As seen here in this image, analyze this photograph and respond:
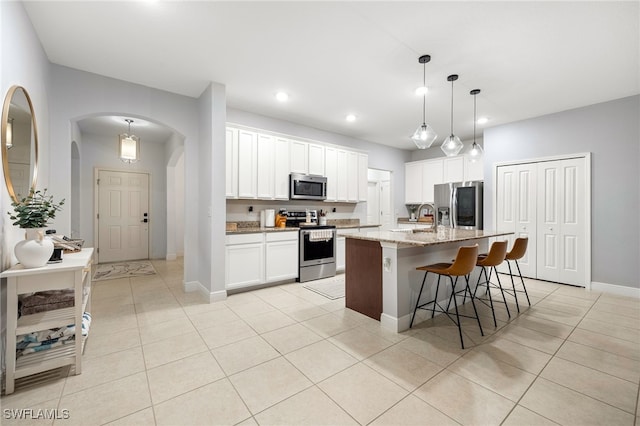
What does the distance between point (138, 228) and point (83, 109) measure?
3.92 m

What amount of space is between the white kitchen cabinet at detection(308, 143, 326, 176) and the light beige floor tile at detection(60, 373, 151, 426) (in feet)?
12.3

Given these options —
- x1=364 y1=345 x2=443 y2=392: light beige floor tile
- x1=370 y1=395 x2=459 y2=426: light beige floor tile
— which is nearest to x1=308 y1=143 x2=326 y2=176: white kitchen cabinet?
x1=364 y1=345 x2=443 y2=392: light beige floor tile

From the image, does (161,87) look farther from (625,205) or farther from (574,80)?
(625,205)

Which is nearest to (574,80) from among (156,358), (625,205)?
(625,205)

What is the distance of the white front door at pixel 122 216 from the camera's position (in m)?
5.98

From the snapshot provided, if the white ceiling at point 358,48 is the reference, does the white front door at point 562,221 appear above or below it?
below

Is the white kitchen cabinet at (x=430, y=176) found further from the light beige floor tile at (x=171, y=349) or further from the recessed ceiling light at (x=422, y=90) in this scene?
the light beige floor tile at (x=171, y=349)

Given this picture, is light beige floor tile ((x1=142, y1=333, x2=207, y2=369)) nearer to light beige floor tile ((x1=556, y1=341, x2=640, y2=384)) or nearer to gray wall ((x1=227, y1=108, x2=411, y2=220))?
light beige floor tile ((x1=556, y1=341, x2=640, y2=384))

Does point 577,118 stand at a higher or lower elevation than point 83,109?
higher

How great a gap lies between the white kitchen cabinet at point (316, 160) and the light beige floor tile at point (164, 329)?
3.03m

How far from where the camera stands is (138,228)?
6.39 metres

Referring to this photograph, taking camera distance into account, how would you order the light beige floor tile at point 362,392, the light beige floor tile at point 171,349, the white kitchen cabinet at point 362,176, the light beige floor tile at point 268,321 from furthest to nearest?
the white kitchen cabinet at point 362,176
the light beige floor tile at point 268,321
the light beige floor tile at point 171,349
the light beige floor tile at point 362,392

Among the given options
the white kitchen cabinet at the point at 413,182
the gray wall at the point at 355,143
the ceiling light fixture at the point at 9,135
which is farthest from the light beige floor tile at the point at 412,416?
the white kitchen cabinet at the point at 413,182

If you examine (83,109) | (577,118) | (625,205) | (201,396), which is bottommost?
(201,396)
